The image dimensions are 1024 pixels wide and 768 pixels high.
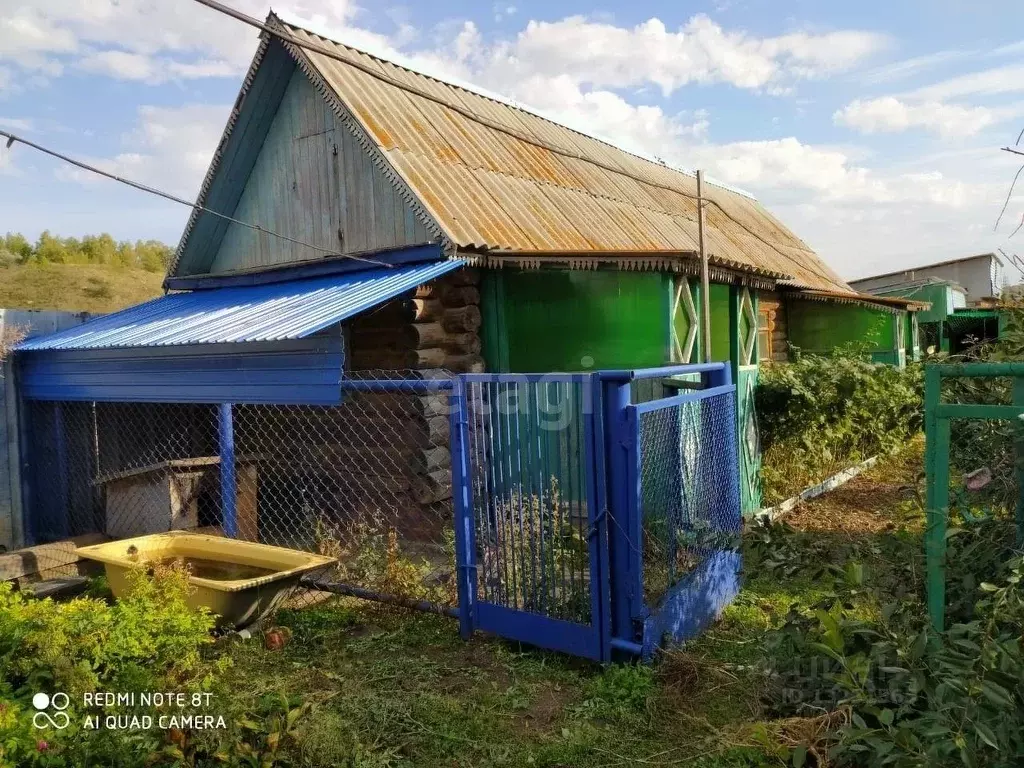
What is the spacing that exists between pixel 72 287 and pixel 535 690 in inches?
1162

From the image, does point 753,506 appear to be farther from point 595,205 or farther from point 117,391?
point 117,391

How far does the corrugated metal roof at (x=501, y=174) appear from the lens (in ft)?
23.6

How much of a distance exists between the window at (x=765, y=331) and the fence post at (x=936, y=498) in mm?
8680

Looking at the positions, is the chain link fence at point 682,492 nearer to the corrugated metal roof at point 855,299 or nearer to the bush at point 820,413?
the bush at point 820,413

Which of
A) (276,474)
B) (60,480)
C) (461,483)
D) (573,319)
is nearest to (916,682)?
(461,483)

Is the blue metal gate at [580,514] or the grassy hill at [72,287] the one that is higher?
the grassy hill at [72,287]

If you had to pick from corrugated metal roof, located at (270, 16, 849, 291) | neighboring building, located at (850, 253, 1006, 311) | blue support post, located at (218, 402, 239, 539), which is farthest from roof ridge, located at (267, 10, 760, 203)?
neighboring building, located at (850, 253, 1006, 311)

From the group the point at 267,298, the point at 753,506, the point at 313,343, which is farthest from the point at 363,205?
the point at 753,506

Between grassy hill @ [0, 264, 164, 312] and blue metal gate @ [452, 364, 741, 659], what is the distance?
2450 centimetres

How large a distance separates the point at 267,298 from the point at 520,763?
5.74 m

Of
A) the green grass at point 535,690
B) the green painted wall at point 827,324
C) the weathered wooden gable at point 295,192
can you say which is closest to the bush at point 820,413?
the green painted wall at point 827,324

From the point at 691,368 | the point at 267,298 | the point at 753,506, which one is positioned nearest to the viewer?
the point at 691,368

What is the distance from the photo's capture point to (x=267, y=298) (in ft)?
25.2

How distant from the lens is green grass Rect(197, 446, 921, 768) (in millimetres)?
3285
